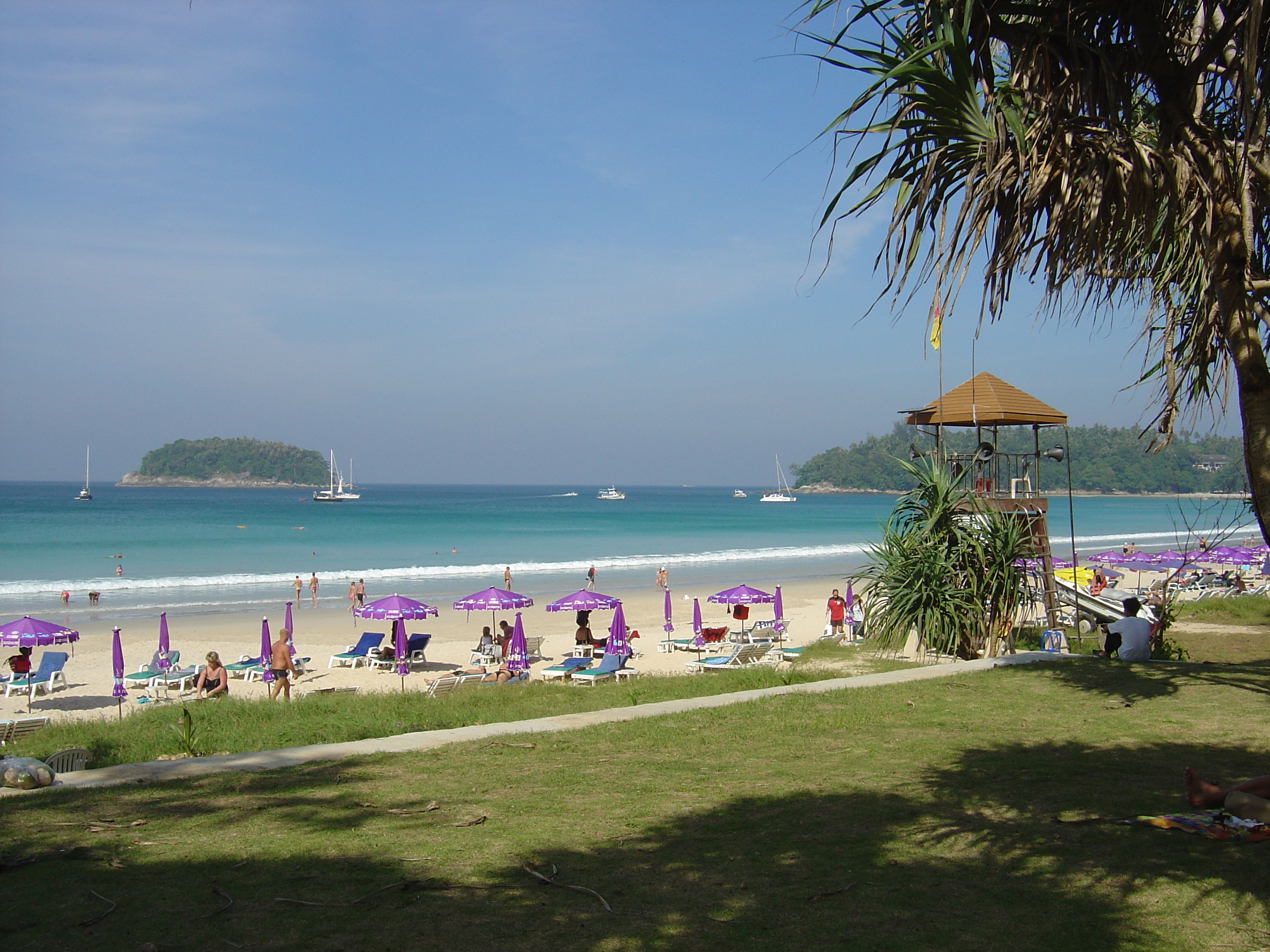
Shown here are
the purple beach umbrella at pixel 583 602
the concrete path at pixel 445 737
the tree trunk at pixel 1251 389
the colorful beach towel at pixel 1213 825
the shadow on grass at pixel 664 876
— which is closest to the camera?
the shadow on grass at pixel 664 876

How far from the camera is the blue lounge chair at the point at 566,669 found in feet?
51.0

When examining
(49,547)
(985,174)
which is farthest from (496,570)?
(985,174)

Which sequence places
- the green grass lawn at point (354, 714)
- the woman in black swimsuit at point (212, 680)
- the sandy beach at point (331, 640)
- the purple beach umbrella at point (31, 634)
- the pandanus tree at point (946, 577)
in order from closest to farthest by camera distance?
the green grass lawn at point (354, 714)
the pandanus tree at point (946, 577)
the woman in black swimsuit at point (212, 680)
the purple beach umbrella at point (31, 634)
the sandy beach at point (331, 640)

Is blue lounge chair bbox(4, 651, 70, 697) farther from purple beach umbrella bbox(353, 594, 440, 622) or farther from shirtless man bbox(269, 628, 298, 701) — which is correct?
purple beach umbrella bbox(353, 594, 440, 622)

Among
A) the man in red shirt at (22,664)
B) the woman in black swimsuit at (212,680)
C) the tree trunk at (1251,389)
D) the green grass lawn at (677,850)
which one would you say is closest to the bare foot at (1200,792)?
the green grass lawn at (677,850)

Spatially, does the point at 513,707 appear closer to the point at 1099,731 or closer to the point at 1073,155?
the point at 1099,731

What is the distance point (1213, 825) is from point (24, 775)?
19.9 feet

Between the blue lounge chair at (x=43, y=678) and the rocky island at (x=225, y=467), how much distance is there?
177 meters

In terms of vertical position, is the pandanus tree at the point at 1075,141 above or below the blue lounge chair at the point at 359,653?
above

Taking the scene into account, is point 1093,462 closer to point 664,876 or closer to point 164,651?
point 164,651

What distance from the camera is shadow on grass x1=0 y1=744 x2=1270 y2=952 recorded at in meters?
3.28

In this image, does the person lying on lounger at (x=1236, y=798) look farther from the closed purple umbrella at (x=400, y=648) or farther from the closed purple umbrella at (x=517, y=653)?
the closed purple umbrella at (x=400, y=648)

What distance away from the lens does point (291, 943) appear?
10.4 ft

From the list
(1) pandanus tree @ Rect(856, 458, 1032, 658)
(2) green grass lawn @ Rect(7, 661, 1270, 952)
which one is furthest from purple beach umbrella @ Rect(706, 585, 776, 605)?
(2) green grass lawn @ Rect(7, 661, 1270, 952)
